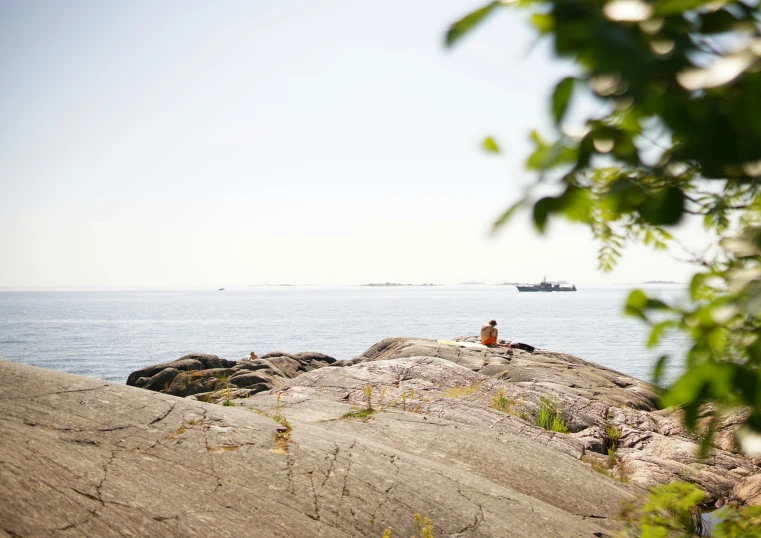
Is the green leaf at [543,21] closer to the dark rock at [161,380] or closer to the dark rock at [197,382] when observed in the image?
the dark rock at [197,382]

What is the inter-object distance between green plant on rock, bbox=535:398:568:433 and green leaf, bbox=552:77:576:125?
10.7 m

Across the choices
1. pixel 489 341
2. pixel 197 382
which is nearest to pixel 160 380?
pixel 197 382

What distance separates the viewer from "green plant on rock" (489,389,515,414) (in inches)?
454

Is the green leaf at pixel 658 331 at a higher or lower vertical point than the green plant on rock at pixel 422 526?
higher

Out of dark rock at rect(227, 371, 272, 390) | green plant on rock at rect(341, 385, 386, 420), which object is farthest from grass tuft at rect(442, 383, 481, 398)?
dark rock at rect(227, 371, 272, 390)

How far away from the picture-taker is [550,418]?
1146 centimetres

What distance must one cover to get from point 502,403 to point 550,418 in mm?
983

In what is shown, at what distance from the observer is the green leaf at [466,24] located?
1038 millimetres

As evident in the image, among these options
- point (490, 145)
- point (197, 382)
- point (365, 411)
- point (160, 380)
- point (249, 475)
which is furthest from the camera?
point (160, 380)

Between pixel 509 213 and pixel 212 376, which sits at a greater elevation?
pixel 509 213

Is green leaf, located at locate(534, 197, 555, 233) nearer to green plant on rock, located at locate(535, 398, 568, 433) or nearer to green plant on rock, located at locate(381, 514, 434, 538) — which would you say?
green plant on rock, located at locate(381, 514, 434, 538)

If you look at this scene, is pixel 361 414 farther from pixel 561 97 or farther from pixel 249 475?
pixel 561 97

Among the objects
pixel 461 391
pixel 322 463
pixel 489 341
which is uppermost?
pixel 322 463

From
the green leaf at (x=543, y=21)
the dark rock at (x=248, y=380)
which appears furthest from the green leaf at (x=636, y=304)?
the dark rock at (x=248, y=380)
